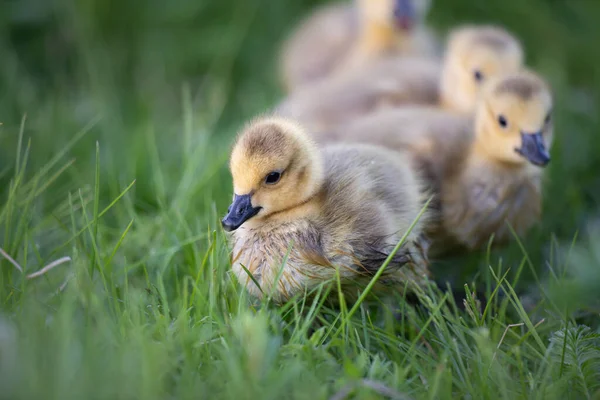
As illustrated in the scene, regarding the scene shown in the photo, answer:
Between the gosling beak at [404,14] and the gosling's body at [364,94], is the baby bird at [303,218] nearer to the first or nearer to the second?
the gosling's body at [364,94]

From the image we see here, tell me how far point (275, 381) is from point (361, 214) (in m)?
0.68

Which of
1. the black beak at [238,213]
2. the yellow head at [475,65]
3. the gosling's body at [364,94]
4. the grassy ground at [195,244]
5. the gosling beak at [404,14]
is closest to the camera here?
the grassy ground at [195,244]

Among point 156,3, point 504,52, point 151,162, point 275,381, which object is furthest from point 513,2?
point 275,381

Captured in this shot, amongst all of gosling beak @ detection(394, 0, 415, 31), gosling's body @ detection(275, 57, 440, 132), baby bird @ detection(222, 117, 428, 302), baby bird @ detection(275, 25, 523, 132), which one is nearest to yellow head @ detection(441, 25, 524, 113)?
baby bird @ detection(275, 25, 523, 132)

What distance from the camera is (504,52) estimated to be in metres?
3.41

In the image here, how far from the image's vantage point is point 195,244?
98.3 inches

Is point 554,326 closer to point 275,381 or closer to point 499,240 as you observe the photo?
point 499,240

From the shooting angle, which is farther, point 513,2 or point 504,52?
point 513,2

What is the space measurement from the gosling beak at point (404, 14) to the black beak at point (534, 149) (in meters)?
1.53

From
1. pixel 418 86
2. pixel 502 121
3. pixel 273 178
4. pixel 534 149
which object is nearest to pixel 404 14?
pixel 418 86

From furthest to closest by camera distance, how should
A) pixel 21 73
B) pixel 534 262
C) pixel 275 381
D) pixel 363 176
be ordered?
pixel 21 73 → pixel 534 262 → pixel 363 176 → pixel 275 381

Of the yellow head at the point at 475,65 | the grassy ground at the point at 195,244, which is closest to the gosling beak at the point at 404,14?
the yellow head at the point at 475,65

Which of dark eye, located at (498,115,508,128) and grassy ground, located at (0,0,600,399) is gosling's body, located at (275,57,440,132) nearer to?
grassy ground, located at (0,0,600,399)

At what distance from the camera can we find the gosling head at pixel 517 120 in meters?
2.69
